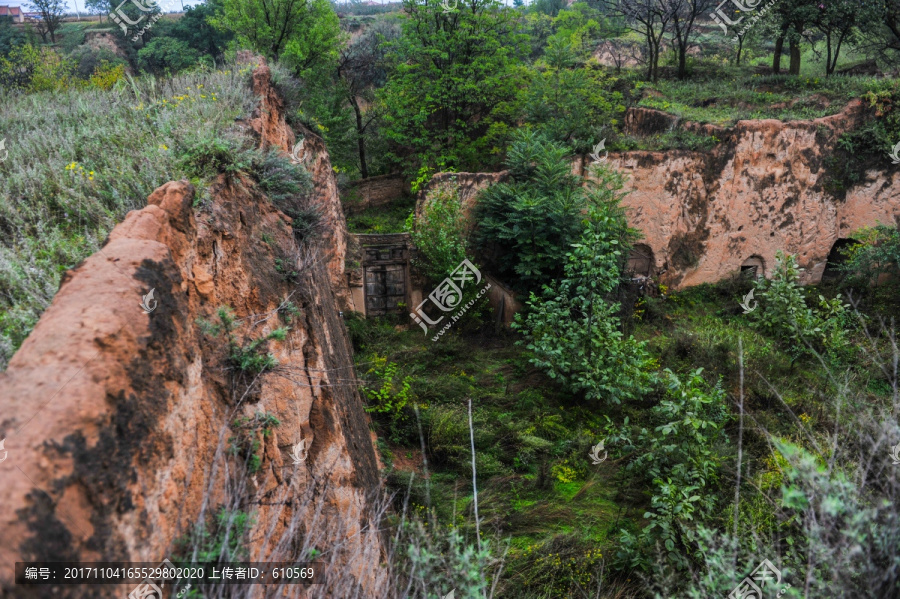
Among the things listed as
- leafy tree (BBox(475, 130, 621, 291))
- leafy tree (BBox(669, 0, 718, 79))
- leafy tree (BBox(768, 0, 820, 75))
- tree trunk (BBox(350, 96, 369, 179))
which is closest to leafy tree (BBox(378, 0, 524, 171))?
tree trunk (BBox(350, 96, 369, 179))

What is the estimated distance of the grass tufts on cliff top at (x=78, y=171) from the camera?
3.49 m

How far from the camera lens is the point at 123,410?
2.30 meters

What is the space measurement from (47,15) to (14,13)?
24.2ft

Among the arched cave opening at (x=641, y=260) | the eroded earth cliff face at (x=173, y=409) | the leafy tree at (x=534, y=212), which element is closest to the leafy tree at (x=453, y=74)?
the leafy tree at (x=534, y=212)

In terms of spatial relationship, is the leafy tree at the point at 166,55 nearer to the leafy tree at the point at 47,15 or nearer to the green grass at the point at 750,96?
the leafy tree at the point at 47,15

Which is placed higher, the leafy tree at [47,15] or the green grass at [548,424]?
the leafy tree at [47,15]

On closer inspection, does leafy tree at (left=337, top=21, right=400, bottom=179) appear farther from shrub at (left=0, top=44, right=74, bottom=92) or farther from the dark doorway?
shrub at (left=0, top=44, right=74, bottom=92)

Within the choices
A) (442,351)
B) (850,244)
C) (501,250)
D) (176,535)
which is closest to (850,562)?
(176,535)

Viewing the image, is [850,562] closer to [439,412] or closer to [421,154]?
[439,412]

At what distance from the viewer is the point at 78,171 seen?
211 inches

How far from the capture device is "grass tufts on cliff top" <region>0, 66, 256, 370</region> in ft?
11.5

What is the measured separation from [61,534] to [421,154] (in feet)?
53.1

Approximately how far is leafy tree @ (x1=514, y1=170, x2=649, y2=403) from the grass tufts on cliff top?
5.71 m

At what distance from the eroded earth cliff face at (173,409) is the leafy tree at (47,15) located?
35.0 metres
